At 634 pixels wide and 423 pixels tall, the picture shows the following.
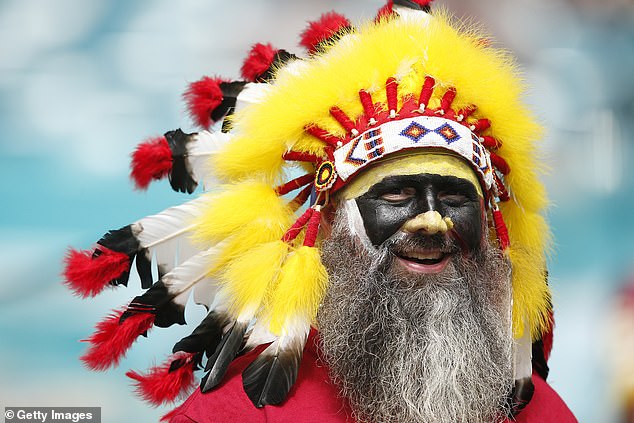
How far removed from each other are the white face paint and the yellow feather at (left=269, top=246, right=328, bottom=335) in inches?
4.8

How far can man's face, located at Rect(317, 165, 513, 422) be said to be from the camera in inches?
73.7

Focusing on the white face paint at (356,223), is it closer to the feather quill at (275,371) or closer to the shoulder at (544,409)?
the feather quill at (275,371)

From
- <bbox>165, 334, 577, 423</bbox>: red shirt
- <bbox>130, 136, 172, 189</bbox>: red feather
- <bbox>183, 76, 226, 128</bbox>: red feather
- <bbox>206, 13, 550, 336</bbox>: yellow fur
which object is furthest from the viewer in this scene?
<bbox>183, 76, 226, 128</bbox>: red feather

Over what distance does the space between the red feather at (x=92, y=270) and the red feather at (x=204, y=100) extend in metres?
0.50

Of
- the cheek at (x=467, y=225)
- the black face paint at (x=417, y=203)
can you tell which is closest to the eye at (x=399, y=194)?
the black face paint at (x=417, y=203)

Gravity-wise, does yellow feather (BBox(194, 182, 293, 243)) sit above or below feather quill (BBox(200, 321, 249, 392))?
above

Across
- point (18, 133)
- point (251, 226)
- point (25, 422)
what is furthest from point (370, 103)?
point (25, 422)

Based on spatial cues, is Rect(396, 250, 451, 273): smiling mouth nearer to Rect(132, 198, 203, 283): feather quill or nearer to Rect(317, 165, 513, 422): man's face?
Rect(317, 165, 513, 422): man's face

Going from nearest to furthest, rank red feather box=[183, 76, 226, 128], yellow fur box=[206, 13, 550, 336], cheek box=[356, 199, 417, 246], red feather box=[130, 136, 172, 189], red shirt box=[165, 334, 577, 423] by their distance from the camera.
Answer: red shirt box=[165, 334, 577, 423] → cheek box=[356, 199, 417, 246] → yellow fur box=[206, 13, 550, 336] → red feather box=[130, 136, 172, 189] → red feather box=[183, 76, 226, 128]

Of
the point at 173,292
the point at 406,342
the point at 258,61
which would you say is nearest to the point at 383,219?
the point at 406,342

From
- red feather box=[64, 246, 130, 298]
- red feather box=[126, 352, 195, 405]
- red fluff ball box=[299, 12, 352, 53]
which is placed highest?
red fluff ball box=[299, 12, 352, 53]

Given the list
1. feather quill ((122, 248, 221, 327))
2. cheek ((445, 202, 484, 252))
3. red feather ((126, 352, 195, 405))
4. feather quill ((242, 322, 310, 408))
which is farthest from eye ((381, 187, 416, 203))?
red feather ((126, 352, 195, 405))

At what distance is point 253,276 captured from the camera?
6.35 ft

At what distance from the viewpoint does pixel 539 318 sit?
7.18 feet
